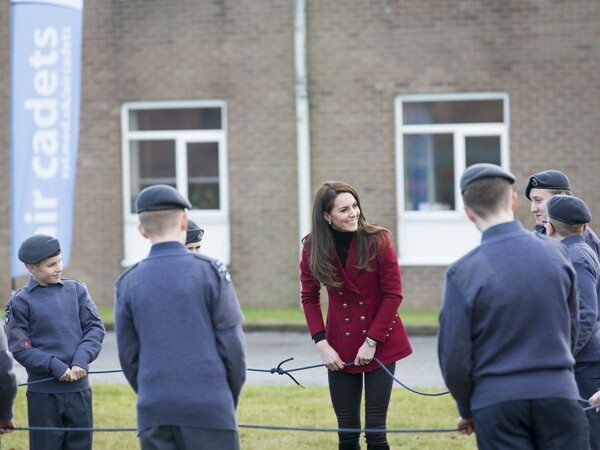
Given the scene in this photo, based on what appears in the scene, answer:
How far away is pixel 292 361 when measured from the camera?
43.8 feet

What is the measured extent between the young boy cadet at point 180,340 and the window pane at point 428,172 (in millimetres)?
13384

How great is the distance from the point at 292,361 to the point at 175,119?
22.2ft

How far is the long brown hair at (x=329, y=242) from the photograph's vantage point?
6.94 meters

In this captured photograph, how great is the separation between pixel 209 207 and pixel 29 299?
38.5 feet

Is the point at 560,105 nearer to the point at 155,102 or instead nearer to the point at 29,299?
the point at 155,102

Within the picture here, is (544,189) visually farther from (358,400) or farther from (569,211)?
(358,400)

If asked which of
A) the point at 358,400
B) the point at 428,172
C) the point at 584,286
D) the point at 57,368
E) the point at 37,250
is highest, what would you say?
the point at 428,172

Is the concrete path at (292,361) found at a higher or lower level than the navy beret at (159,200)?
lower

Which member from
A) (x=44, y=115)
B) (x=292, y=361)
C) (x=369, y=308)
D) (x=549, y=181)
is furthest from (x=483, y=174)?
(x=44, y=115)

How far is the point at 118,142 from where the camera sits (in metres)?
18.8

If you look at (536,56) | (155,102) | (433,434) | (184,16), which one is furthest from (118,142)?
(433,434)

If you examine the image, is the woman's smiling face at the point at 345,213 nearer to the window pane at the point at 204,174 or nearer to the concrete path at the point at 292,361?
the concrete path at the point at 292,361

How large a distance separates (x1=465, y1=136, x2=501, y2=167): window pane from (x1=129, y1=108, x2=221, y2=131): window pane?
13.7ft

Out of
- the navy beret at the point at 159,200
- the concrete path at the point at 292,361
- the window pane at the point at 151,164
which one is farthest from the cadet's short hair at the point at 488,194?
the window pane at the point at 151,164
